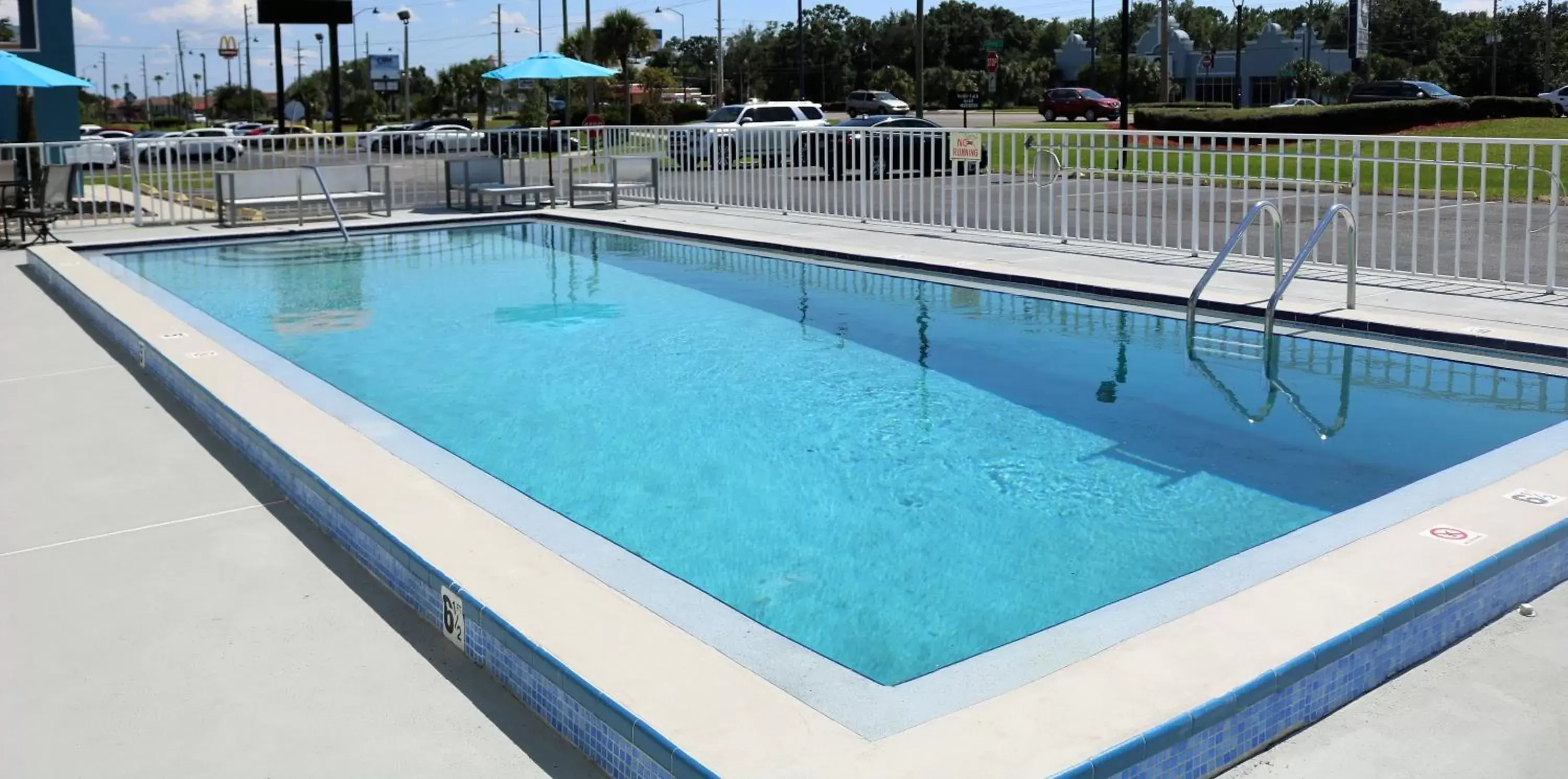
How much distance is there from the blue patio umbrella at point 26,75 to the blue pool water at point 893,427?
7.76 m

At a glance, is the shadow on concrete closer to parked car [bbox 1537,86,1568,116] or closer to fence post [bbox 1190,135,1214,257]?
fence post [bbox 1190,135,1214,257]

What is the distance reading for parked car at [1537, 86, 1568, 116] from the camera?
45625mm

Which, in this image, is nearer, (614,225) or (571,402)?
(571,402)

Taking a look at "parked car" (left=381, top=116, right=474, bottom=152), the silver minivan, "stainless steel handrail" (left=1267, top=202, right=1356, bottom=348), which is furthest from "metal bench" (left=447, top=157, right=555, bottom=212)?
the silver minivan

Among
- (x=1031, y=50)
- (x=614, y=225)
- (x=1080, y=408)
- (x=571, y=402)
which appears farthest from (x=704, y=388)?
(x=1031, y=50)

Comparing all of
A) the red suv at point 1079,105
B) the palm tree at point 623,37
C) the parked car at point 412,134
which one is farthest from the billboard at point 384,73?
the red suv at point 1079,105

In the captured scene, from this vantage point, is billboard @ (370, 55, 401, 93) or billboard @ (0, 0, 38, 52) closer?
billboard @ (0, 0, 38, 52)

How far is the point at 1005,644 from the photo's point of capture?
181 inches

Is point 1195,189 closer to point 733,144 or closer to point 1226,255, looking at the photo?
point 1226,255

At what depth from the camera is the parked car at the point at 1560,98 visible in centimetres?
4562

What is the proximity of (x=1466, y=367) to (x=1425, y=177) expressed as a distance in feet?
67.4

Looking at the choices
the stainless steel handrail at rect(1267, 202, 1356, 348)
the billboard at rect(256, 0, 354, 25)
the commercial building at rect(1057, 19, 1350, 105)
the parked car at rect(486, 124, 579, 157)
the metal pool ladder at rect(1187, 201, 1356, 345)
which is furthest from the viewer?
the commercial building at rect(1057, 19, 1350, 105)

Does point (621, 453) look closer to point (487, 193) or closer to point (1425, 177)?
point (487, 193)

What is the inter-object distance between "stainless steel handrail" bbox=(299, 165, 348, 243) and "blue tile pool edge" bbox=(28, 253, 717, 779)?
11093 millimetres
